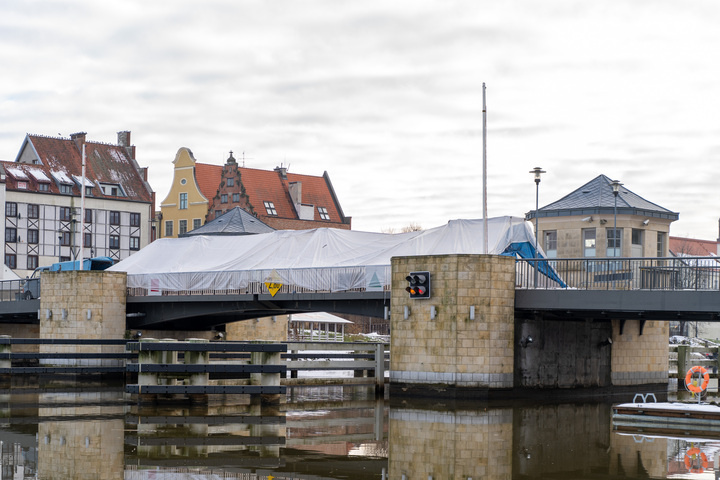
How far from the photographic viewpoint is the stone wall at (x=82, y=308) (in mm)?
44250

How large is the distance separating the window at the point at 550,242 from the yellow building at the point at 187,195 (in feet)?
147

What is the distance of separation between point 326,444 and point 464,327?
11.9 metres

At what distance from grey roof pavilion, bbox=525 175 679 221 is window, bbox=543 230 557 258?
1.23 metres

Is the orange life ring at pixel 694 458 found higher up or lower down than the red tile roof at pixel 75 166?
lower down

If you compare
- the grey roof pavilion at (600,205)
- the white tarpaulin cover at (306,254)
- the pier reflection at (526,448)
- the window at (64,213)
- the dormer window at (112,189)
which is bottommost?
the pier reflection at (526,448)

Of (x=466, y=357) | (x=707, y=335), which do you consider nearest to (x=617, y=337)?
(x=466, y=357)

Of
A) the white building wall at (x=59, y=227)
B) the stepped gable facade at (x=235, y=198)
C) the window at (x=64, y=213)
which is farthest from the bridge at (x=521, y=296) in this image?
the stepped gable facade at (x=235, y=198)

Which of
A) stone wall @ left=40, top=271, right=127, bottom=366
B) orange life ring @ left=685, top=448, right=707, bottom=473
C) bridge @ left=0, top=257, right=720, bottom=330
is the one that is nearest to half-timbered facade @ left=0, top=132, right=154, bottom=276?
bridge @ left=0, top=257, right=720, bottom=330

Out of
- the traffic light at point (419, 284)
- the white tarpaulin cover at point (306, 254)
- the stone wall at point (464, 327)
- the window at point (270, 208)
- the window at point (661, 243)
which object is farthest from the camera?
the window at point (270, 208)

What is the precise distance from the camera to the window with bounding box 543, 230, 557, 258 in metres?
62.5

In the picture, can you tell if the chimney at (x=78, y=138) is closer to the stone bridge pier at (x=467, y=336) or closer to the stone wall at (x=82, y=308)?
the stone wall at (x=82, y=308)

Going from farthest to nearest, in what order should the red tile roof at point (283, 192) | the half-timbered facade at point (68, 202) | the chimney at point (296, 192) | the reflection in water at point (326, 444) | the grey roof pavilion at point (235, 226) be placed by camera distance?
1. the chimney at point (296, 192)
2. the red tile roof at point (283, 192)
3. the half-timbered facade at point (68, 202)
4. the grey roof pavilion at point (235, 226)
5. the reflection in water at point (326, 444)

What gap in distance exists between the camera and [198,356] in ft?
93.4

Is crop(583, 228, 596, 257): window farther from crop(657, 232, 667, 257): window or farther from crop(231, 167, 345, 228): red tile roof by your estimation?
crop(231, 167, 345, 228): red tile roof
